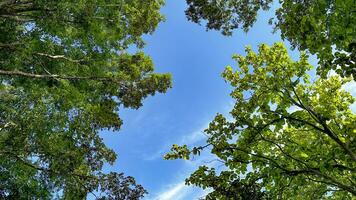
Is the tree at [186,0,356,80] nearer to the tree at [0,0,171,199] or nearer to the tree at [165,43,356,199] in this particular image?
the tree at [165,43,356,199]

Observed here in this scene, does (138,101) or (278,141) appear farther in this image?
(138,101)

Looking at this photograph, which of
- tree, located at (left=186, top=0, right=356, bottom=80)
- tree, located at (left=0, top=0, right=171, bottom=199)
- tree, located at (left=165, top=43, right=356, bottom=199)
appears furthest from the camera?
tree, located at (left=0, top=0, right=171, bottom=199)

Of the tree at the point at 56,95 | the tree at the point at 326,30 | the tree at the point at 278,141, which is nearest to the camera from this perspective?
the tree at the point at 326,30

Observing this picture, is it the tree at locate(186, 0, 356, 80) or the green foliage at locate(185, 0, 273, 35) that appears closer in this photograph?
the tree at locate(186, 0, 356, 80)

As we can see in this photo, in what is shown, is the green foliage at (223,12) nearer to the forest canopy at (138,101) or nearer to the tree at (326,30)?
the forest canopy at (138,101)

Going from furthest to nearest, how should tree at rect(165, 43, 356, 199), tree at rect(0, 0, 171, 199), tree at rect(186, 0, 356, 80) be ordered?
tree at rect(0, 0, 171, 199) < tree at rect(165, 43, 356, 199) < tree at rect(186, 0, 356, 80)

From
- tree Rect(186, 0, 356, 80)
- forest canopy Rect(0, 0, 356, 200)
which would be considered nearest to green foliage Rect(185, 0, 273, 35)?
forest canopy Rect(0, 0, 356, 200)

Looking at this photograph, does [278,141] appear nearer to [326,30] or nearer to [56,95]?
[326,30]

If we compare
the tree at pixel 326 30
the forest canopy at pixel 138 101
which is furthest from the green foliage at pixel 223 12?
the tree at pixel 326 30

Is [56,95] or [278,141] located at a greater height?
[56,95]

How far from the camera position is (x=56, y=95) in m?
13.9

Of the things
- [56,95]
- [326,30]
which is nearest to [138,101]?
[56,95]

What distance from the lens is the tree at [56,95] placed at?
1352 centimetres

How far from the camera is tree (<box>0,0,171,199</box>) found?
13516 millimetres
